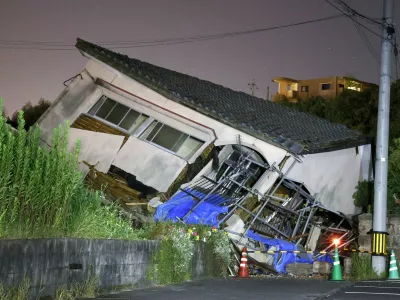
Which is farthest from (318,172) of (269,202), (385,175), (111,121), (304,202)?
(111,121)

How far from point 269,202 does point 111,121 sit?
6489mm

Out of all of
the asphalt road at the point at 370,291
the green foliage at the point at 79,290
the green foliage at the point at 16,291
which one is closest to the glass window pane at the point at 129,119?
the asphalt road at the point at 370,291

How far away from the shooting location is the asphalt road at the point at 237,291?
10.9m

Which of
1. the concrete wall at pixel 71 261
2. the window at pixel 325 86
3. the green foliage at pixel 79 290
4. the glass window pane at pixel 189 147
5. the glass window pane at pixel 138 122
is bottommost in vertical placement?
the green foliage at pixel 79 290

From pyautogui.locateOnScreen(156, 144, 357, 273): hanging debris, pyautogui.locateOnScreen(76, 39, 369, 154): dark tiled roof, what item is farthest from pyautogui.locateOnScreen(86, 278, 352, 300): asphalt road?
pyautogui.locateOnScreen(76, 39, 369, 154): dark tiled roof

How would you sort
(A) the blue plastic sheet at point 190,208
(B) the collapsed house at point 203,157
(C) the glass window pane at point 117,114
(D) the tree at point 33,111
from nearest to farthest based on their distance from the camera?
(A) the blue plastic sheet at point 190,208
(B) the collapsed house at point 203,157
(C) the glass window pane at point 117,114
(D) the tree at point 33,111

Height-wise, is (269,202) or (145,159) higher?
(145,159)

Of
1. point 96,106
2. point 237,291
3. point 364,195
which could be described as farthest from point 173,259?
point 364,195

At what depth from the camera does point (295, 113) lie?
95.0 feet

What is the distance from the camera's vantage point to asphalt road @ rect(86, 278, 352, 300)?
10867mm

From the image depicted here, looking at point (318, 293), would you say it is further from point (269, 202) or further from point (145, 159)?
point (145, 159)

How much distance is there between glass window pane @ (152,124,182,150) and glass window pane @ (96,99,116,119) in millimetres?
2217

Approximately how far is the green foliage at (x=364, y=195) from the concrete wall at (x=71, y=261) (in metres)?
13.0

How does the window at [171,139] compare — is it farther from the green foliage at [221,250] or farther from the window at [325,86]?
the window at [325,86]
